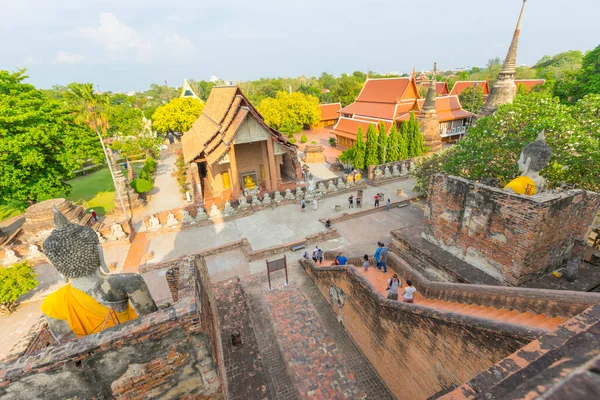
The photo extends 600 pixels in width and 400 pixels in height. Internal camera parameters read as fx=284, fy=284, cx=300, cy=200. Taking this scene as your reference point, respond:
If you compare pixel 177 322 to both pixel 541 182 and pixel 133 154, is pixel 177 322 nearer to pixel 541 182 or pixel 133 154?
pixel 541 182

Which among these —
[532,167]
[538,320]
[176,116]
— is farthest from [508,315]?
[176,116]

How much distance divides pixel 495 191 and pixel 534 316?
3.49 meters

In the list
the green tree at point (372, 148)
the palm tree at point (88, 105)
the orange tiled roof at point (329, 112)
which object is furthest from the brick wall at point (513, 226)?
the orange tiled roof at point (329, 112)

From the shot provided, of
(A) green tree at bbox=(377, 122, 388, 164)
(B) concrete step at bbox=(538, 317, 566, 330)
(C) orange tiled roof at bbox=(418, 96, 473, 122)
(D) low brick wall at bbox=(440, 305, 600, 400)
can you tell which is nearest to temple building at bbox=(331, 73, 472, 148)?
(C) orange tiled roof at bbox=(418, 96, 473, 122)

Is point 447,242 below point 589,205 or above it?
below

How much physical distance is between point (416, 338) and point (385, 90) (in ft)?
102

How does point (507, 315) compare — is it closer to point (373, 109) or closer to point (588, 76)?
point (588, 76)

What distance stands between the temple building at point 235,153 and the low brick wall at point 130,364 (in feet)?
51.2

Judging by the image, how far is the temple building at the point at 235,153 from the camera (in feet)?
61.8

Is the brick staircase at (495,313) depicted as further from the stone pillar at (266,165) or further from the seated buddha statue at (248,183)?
the seated buddha statue at (248,183)

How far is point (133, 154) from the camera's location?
30.4 meters

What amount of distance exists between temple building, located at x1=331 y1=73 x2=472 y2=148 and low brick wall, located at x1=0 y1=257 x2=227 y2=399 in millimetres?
29432

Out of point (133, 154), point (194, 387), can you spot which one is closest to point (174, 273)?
point (194, 387)

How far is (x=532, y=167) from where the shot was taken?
7891 mm
